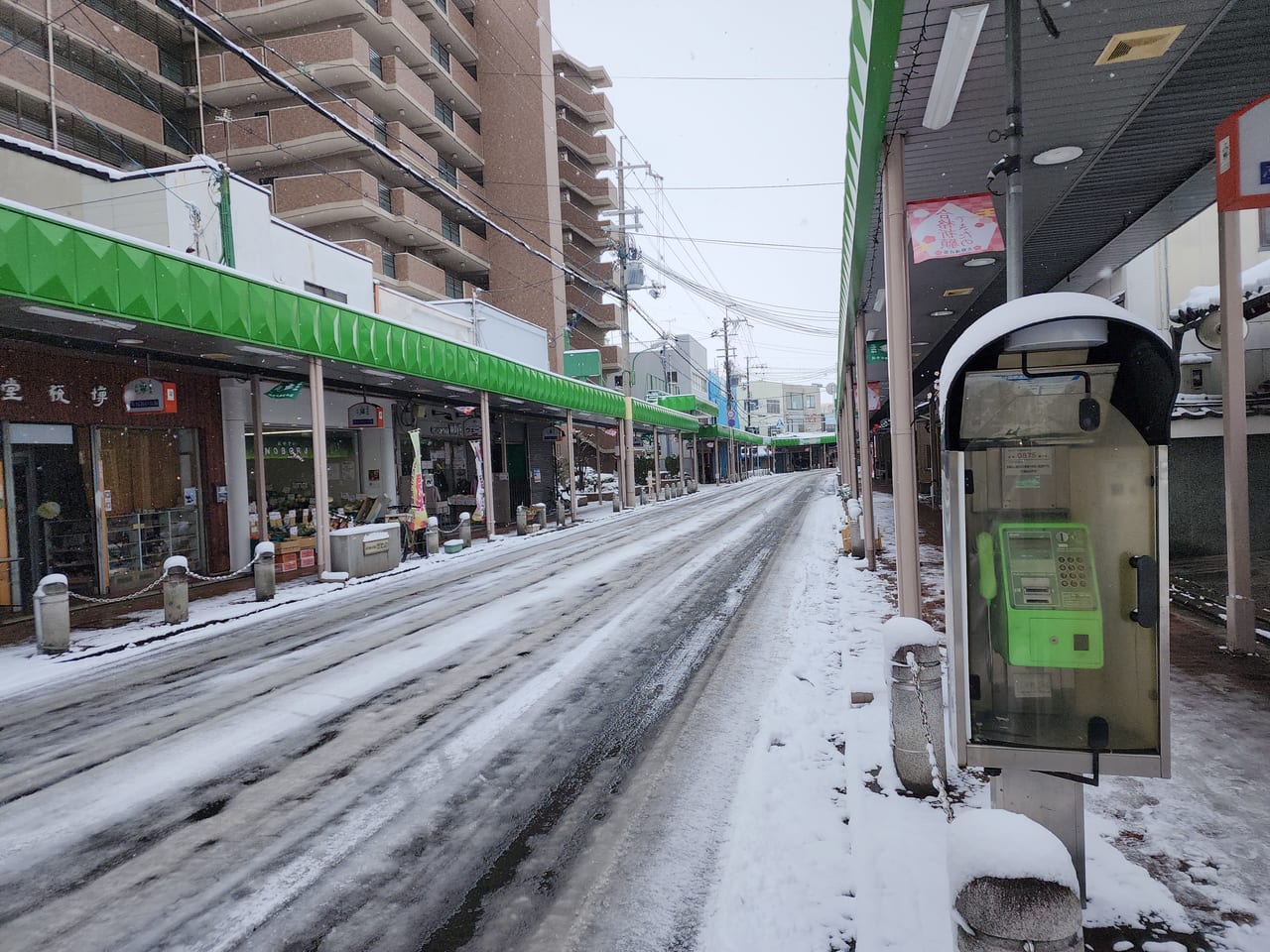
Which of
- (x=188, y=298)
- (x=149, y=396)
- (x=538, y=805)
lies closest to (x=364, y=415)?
(x=149, y=396)

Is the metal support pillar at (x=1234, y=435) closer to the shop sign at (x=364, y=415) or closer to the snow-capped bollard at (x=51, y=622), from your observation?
the snow-capped bollard at (x=51, y=622)

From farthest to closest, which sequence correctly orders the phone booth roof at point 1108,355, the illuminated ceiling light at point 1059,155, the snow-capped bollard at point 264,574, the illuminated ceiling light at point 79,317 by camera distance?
the snow-capped bollard at point 264,574
the illuminated ceiling light at point 79,317
the illuminated ceiling light at point 1059,155
the phone booth roof at point 1108,355

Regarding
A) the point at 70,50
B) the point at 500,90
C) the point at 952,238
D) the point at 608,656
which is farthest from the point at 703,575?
the point at 500,90

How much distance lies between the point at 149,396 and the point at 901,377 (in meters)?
12.3

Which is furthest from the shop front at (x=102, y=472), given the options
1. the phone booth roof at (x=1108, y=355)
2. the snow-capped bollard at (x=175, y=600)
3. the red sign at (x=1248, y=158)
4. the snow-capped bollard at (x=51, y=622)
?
the red sign at (x=1248, y=158)

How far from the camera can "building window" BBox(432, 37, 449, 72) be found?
1535 inches

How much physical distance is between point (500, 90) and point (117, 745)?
151 ft

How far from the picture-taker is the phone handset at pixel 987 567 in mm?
3574

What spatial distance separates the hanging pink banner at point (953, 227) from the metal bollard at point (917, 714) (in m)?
3.64

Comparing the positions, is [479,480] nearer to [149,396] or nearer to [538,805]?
[149,396]

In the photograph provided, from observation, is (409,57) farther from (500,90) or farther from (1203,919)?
(1203,919)

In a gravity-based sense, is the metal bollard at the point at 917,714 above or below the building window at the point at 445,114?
below

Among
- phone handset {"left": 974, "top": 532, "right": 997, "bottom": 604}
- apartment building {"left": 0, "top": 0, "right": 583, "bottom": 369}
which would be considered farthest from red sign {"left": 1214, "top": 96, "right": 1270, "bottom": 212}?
apartment building {"left": 0, "top": 0, "right": 583, "bottom": 369}

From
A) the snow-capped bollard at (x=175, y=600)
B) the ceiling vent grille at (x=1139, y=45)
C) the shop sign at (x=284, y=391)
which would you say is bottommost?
the snow-capped bollard at (x=175, y=600)
